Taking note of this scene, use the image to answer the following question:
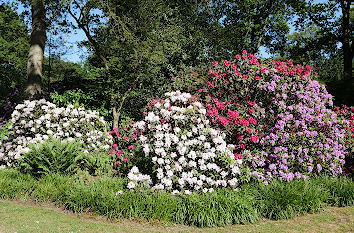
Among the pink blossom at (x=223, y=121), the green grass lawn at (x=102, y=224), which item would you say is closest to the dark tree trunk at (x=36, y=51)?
the green grass lawn at (x=102, y=224)

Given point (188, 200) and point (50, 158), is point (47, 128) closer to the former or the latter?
point (50, 158)

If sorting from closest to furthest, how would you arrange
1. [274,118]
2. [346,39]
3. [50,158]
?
[50,158] < [274,118] < [346,39]

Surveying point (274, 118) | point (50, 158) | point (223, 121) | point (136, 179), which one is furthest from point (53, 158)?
point (274, 118)

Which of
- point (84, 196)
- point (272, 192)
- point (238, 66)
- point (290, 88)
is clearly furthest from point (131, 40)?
point (272, 192)

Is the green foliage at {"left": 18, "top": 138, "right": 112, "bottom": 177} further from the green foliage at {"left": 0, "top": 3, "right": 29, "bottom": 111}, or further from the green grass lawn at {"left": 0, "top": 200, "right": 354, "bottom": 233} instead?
the green foliage at {"left": 0, "top": 3, "right": 29, "bottom": 111}

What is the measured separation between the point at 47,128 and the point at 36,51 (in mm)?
3961

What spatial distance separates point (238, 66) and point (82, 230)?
4977 millimetres

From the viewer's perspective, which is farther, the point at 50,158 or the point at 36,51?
the point at 36,51

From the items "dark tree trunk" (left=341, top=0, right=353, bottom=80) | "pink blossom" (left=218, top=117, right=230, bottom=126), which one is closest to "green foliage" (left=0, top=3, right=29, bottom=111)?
"pink blossom" (left=218, top=117, right=230, bottom=126)

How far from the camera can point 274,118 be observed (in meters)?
6.19

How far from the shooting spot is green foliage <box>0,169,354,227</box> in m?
4.30

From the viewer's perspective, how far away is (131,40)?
29.3 ft

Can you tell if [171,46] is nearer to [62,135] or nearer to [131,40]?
[131,40]

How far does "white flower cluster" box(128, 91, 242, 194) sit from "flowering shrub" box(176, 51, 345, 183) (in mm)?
553
